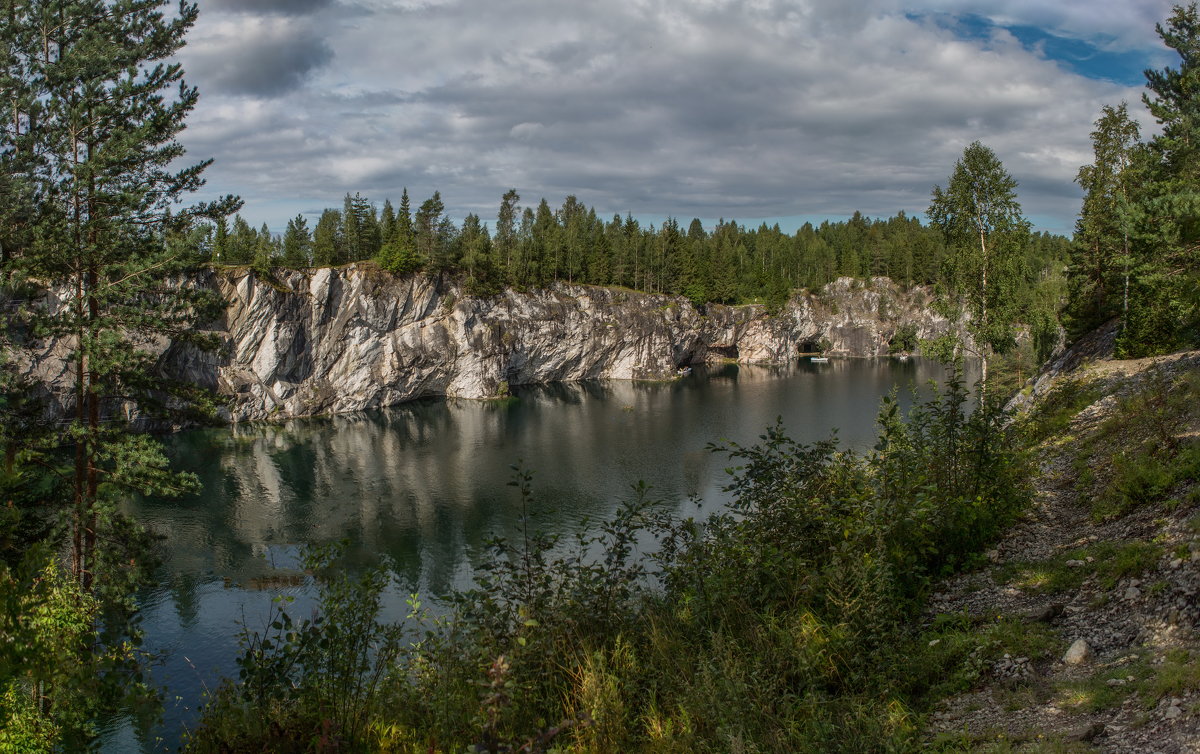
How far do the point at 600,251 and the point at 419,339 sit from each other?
96.8 feet

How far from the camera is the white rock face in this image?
2376 inches

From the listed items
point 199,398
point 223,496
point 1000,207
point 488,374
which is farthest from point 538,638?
point 488,374

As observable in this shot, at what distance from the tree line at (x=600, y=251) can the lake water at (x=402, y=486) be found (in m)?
15.9

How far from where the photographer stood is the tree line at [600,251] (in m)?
69.2

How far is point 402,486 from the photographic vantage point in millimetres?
38312

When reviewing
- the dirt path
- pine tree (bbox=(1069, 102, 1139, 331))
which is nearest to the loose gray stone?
the dirt path

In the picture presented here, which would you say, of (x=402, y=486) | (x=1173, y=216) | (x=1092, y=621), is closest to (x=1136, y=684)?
(x=1092, y=621)

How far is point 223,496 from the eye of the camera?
36.7 m

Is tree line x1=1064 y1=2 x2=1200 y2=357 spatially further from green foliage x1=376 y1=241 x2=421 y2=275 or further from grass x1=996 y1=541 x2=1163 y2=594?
green foliage x1=376 y1=241 x2=421 y2=275

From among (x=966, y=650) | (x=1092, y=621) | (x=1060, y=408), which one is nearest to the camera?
(x=966, y=650)

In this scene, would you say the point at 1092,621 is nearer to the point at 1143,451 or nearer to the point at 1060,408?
the point at 1143,451

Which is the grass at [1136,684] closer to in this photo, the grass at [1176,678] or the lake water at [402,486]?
the grass at [1176,678]

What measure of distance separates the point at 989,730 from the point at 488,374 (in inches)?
2798

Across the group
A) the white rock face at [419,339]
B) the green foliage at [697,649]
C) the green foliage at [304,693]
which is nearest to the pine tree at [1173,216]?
the green foliage at [697,649]
